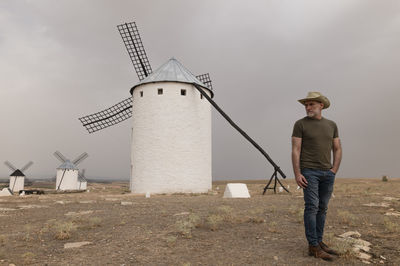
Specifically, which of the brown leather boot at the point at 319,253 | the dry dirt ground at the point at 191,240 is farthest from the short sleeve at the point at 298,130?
the dry dirt ground at the point at 191,240

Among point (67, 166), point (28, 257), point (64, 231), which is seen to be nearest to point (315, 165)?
point (28, 257)

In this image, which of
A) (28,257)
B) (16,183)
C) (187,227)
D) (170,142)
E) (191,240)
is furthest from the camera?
(16,183)

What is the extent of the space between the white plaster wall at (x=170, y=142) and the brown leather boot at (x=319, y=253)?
40.9 ft

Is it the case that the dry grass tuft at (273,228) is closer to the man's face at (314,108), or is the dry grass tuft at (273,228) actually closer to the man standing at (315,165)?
the man standing at (315,165)

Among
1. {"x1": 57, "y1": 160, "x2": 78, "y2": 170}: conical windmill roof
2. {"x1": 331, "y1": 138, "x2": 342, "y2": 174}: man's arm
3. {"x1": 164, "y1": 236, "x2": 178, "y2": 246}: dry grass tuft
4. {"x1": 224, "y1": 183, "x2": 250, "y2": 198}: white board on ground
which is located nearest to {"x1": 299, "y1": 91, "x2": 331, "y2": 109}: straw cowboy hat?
{"x1": 331, "y1": 138, "x2": 342, "y2": 174}: man's arm

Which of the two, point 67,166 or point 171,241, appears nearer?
point 171,241

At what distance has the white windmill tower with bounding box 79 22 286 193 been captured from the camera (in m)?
16.2

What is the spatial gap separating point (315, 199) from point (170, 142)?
12744 mm

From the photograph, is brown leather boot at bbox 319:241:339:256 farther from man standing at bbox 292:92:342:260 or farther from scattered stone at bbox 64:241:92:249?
scattered stone at bbox 64:241:92:249

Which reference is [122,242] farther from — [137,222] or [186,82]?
[186,82]

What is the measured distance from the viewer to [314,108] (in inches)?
171

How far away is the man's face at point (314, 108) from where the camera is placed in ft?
14.2

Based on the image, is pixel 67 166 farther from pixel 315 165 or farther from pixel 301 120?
pixel 315 165

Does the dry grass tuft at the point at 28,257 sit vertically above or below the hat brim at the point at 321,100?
below
